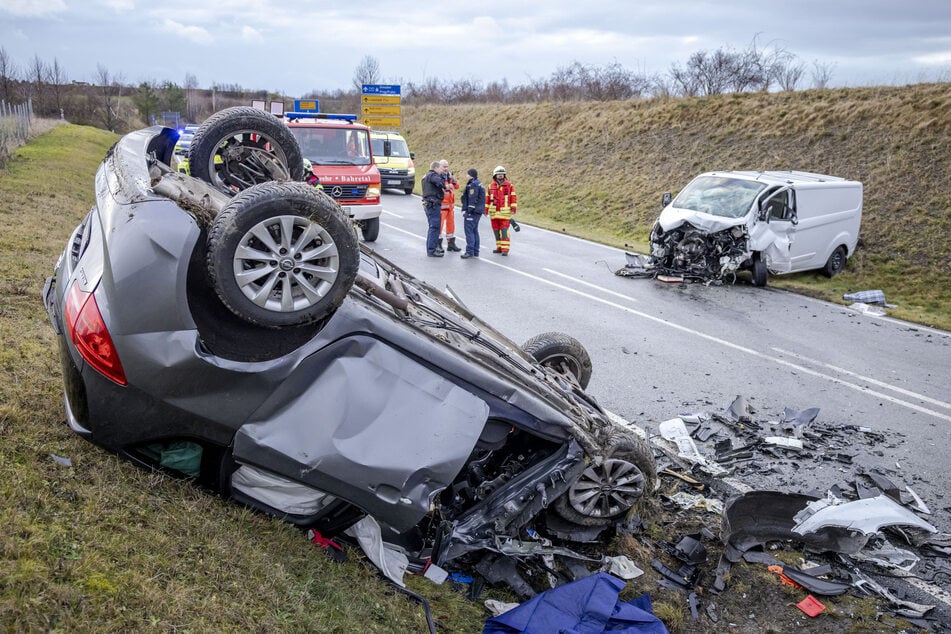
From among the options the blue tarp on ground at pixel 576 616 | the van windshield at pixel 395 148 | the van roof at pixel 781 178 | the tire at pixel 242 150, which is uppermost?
the van windshield at pixel 395 148

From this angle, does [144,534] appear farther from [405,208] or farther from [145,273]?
[405,208]

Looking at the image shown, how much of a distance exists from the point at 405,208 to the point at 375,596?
1829 centimetres

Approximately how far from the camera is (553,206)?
23.1 meters

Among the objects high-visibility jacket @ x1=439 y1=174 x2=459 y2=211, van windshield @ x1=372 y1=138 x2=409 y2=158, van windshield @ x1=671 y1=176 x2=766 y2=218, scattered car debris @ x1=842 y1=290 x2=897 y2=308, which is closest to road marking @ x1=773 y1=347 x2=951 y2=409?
scattered car debris @ x1=842 y1=290 x2=897 y2=308

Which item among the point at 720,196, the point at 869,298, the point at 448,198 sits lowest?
the point at 869,298

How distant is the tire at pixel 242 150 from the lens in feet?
14.9

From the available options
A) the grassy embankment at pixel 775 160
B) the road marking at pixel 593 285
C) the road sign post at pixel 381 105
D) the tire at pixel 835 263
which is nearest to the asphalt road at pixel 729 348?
the road marking at pixel 593 285

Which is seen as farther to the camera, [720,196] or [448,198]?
[448,198]

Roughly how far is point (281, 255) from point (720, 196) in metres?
11.7

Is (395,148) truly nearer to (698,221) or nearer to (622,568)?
(698,221)

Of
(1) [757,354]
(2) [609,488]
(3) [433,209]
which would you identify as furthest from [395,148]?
(2) [609,488]

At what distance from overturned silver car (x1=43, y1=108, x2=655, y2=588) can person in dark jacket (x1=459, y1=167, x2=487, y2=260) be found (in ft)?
33.6

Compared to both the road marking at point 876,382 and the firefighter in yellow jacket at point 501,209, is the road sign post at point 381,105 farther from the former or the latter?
the road marking at point 876,382

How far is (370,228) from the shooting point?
1473 centimetres
